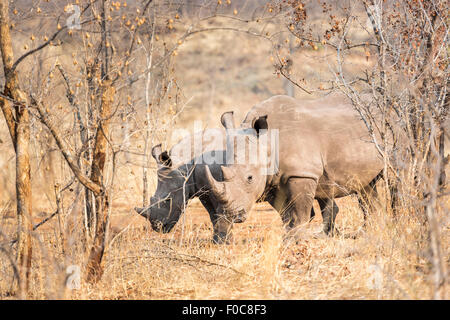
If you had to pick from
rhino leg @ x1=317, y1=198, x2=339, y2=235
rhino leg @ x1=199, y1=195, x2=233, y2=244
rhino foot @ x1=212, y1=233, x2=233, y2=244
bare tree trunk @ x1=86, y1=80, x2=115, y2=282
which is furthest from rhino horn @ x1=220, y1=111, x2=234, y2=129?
bare tree trunk @ x1=86, y1=80, x2=115, y2=282

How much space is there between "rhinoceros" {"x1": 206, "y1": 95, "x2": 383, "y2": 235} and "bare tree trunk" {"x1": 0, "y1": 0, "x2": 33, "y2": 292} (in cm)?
232

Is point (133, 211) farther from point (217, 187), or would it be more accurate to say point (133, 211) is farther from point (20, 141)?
point (217, 187)

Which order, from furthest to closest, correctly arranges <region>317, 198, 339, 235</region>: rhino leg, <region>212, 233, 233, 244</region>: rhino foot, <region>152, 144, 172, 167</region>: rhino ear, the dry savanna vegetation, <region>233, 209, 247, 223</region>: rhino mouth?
1. <region>317, 198, 339, 235</region>: rhino leg
2. <region>152, 144, 172, 167</region>: rhino ear
3. <region>212, 233, 233, 244</region>: rhino foot
4. <region>233, 209, 247, 223</region>: rhino mouth
5. the dry savanna vegetation

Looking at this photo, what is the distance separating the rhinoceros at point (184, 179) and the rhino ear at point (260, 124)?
1.28 ft

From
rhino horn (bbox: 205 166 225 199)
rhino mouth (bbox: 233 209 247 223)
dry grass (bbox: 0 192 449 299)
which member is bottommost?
dry grass (bbox: 0 192 449 299)

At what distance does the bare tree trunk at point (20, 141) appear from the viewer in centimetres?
490

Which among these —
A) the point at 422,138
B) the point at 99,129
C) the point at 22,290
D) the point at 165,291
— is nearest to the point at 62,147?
the point at 99,129

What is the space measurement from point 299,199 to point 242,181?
29.1 inches

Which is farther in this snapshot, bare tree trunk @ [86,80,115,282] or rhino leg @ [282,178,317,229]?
rhino leg @ [282,178,317,229]

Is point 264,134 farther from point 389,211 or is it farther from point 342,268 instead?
point 342,268

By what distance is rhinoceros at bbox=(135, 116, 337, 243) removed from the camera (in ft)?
24.6

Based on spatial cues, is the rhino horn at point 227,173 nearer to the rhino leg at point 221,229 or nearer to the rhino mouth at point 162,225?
the rhino leg at point 221,229

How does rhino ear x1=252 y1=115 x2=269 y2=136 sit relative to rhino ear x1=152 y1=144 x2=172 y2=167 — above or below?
above

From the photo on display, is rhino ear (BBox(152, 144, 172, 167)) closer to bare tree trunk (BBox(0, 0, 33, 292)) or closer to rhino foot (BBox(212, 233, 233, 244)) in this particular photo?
rhino foot (BBox(212, 233, 233, 244))
